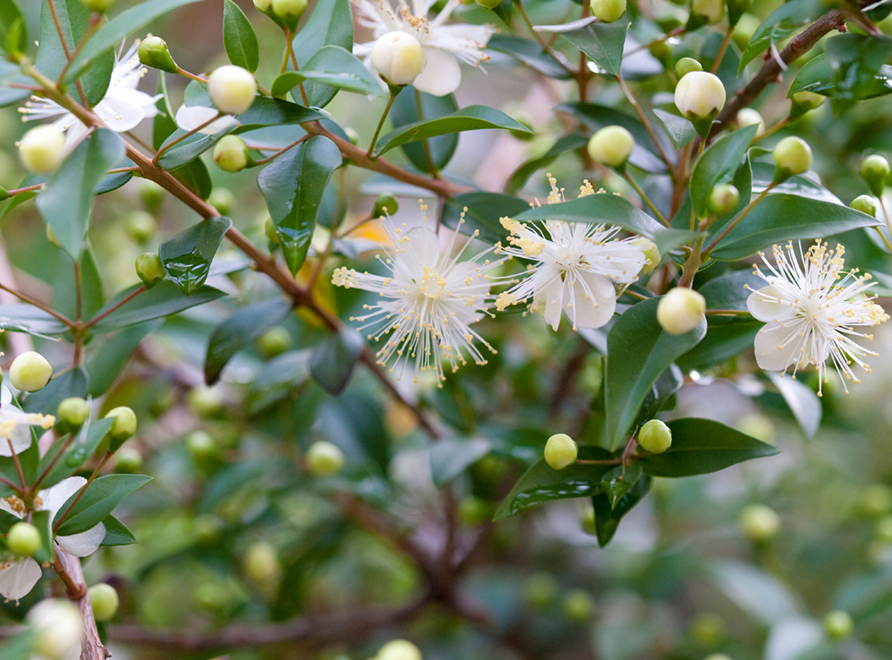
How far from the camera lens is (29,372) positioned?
708mm

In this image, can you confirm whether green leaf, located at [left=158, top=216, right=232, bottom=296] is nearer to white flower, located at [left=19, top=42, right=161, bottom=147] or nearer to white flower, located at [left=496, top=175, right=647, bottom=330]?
white flower, located at [left=19, top=42, right=161, bottom=147]

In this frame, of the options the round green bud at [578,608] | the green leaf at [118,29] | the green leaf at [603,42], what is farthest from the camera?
the round green bud at [578,608]

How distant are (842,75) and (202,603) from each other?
1.27m

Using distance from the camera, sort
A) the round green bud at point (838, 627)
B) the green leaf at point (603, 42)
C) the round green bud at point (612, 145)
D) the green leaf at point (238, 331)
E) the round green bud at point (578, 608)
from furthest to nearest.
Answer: the round green bud at point (578, 608) < the round green bud at point (838, 627) < the green leaf at point (238, 331) < the green leaf at point (603, 42) < the round green bud at point (612, 145)

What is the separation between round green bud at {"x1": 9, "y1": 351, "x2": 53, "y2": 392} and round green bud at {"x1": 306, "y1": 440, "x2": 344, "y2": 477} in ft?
1.62

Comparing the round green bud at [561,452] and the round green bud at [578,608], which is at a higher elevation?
the round green bud at [561,452]

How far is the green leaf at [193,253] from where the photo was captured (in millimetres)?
696

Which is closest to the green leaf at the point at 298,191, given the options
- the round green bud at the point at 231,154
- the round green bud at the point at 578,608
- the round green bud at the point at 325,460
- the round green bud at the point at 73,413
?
the round green bud at the point at 231,154

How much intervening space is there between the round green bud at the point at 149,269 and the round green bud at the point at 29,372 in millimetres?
131

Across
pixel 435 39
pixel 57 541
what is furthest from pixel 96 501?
pixel 435 39

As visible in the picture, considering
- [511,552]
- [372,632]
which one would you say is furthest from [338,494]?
[511,552]

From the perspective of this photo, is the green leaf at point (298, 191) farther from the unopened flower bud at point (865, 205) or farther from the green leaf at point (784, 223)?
the unopened flower bud at point (865, 205)

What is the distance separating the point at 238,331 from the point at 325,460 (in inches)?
12.7

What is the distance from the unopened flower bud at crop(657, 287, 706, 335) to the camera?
0.56m
